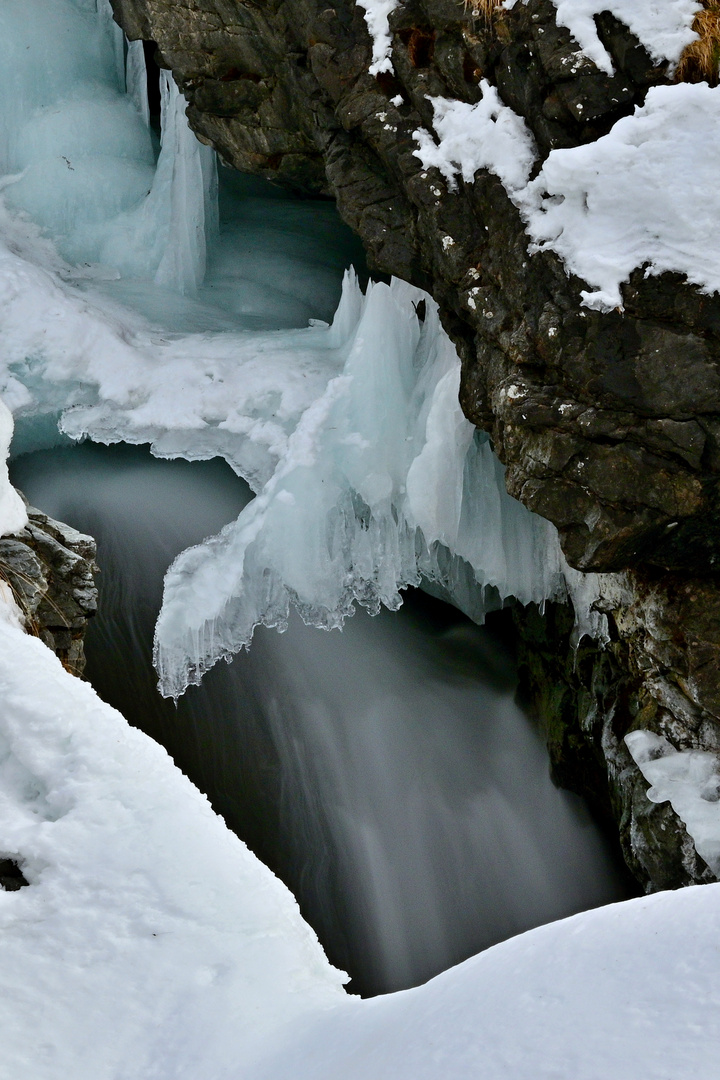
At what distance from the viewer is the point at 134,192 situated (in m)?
8.50

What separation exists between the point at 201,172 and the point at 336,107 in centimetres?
306

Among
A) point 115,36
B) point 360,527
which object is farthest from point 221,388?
point 115,36

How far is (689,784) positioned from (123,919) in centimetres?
360

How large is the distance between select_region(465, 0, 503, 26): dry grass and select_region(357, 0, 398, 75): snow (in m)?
0.54

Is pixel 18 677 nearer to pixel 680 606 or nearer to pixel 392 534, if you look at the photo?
pixel 680 606

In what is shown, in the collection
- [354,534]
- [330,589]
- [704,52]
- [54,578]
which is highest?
[704,52]

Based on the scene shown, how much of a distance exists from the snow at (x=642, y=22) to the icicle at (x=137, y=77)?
530cm

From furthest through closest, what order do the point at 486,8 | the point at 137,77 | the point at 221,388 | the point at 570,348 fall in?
the point at 137,77
the point at 221,388
the point at 486,8
the point at 570,348

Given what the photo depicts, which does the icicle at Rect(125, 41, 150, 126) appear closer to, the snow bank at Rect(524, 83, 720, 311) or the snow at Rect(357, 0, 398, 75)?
the snow at Rect(357, 0, 398, 75)

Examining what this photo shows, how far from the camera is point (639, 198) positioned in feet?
13.1

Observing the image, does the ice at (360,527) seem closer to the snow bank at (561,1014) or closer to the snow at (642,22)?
the snow at (642,22)

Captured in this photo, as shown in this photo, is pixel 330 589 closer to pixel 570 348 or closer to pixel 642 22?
pixel 570 348

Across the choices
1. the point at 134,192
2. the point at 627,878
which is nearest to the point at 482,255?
the point at 627,878

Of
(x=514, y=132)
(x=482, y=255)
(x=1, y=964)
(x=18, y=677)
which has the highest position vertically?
(x=514, y=132)
